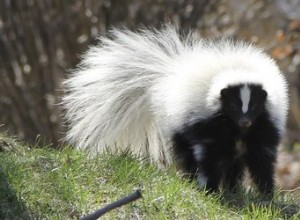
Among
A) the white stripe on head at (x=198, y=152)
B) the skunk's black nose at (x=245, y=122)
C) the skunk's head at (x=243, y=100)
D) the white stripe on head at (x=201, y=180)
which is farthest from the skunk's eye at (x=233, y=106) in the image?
the white stripe on head at (x=201, y=180)

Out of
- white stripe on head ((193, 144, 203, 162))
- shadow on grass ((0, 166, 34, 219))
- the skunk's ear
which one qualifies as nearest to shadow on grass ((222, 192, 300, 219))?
white stripe on head ((193, 144, 203, 162))

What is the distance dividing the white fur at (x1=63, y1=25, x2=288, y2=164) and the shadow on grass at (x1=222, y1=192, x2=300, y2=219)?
68cm

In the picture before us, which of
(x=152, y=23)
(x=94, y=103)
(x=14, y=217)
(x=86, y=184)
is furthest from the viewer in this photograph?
(x=152, y=23)

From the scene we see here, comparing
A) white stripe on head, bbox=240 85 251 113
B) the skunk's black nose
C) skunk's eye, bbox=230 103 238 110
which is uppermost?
white stripe on head, bbox=240 85 251 113

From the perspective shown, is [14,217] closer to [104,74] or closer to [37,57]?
[104,74]

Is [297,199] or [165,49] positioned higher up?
[165,49]

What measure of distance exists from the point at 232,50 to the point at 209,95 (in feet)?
1.78

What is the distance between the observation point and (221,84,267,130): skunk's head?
7.86m

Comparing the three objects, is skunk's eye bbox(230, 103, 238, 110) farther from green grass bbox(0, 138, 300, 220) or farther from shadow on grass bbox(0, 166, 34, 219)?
shadow on grass bbox(0, 166, 34, 219)

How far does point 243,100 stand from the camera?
7.90m

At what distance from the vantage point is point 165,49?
884 centimetres

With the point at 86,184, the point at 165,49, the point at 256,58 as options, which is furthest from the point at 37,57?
the point at 86,184

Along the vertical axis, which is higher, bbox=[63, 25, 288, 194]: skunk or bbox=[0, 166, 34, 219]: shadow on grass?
bbox=[63, 25, 288, 194]: skunk

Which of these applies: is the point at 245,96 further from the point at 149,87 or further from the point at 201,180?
the point at 149,87
